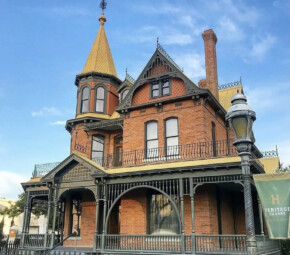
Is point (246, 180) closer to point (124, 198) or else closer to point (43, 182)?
point (124, 198)

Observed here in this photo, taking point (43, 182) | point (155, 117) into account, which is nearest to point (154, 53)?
point (155, 117)

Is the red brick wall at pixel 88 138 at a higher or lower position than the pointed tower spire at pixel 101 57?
lower

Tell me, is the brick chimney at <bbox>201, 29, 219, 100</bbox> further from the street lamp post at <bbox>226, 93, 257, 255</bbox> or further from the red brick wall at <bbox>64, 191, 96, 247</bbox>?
the street lamp post at <bbox>226, 93, 257, 255</bbox>

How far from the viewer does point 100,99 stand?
24.5m

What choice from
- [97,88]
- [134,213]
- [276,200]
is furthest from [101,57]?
[276,200]

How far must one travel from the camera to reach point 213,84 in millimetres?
21078

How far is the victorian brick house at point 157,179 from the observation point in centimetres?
1485

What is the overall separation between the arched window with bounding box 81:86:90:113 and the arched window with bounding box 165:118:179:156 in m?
8.06

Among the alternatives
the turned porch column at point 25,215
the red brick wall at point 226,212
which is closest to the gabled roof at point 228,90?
the red brick wall at point 226,212

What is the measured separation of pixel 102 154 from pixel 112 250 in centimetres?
857

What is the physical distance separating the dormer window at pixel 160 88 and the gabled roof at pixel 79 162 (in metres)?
5.69

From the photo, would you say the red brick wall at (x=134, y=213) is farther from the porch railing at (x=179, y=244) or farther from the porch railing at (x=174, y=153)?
the porch railing at (x=174, y=153)

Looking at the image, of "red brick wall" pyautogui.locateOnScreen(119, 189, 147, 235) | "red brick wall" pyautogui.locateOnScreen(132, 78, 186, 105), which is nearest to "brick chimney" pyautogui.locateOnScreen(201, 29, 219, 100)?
"red brick wall" pyautogui.locateOnScreen(132, 78, 186, 105)

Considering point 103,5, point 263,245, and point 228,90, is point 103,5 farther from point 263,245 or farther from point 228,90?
point 263,245
